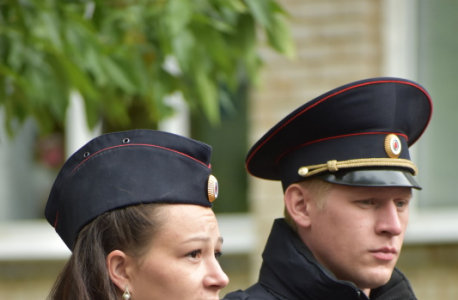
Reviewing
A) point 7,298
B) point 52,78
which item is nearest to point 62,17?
point 52,78

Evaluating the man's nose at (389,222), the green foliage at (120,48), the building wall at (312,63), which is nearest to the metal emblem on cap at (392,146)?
the man's nose at (389,222)

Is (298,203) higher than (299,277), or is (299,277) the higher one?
(298,203)

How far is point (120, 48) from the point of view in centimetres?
393

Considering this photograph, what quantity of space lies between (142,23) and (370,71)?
2838 mm

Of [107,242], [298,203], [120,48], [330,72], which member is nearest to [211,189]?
[107,242]

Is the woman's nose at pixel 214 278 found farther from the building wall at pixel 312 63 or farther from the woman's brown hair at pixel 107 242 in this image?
the building wall at pixel 312 63

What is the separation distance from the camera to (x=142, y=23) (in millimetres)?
4047

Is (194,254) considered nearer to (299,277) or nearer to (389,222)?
(299,277)

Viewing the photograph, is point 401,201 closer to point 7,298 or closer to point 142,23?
point 142,23

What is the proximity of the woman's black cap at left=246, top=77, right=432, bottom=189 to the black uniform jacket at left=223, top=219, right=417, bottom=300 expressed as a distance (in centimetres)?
18

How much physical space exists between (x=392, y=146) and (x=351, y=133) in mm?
127

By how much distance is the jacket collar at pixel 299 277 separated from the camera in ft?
8.98

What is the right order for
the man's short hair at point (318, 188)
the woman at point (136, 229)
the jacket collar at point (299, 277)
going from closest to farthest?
the woman at point (136, 229) < the jacket collar at point (299, 277) < the man's short hair at point (318, 188)

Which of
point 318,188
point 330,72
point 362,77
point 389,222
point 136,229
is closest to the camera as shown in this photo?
point 136,229
